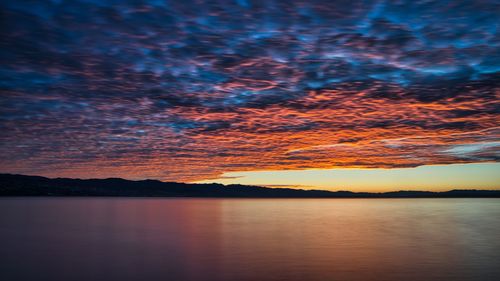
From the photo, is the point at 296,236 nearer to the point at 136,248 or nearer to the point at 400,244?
the point at 400,244

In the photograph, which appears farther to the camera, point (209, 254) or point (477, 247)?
point (477, 247)

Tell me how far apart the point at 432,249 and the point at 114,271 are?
26586 mm

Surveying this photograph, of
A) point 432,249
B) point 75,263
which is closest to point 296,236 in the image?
point 432,249

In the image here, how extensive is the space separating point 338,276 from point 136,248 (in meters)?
18.6

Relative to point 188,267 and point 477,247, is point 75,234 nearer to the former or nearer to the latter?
point 188,267

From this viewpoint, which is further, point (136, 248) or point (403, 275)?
point (136, 248)

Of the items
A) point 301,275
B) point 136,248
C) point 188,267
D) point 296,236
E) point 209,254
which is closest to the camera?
point 301,275

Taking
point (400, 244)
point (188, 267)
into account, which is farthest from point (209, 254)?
point (400, 244)

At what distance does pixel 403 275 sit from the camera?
26.5 metres

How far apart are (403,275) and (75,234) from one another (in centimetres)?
3845

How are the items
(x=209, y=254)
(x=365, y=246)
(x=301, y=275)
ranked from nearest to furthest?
(x=301, y=275) → (x=209, y=254) → (x=365, y=246)

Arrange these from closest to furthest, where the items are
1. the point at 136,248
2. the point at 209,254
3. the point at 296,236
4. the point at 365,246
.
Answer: the point at 209,254
the point at 136,248
the point at 365,246
the point at 296,236

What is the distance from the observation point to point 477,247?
39656 mm

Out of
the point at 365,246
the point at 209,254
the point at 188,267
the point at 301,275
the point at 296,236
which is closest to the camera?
the point at 301,275
